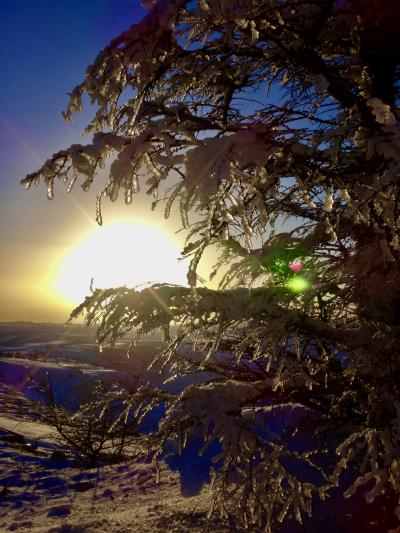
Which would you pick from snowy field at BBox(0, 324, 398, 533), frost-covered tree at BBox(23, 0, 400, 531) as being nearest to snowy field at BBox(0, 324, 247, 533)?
snowy field at BBox(0, 324, 398, 533)

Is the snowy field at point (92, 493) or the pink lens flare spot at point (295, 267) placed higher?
the pink lens flare spot at point (295, 267)

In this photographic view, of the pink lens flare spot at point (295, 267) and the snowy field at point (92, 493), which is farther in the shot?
the snowy field at point (92, 493)

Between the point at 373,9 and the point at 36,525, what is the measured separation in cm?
823

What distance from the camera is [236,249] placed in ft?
15.2

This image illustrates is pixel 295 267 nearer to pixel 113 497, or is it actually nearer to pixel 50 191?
pixel 50 191

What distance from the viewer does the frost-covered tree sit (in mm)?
2539

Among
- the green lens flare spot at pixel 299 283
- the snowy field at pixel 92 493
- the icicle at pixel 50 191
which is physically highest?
the icicle at pixel 50 191

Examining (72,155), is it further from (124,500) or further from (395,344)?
(124,500)

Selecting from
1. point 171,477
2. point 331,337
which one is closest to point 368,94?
point 331,337

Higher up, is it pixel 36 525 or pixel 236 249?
pixel 236 249

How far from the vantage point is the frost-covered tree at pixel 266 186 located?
2.54 meters

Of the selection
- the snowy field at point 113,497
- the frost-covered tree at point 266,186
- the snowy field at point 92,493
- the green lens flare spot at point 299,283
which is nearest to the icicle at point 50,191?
the frost-covered tree at point 266,186

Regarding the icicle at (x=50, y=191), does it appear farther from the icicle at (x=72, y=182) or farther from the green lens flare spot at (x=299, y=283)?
the green lens flare spot at (x=299, y=283)

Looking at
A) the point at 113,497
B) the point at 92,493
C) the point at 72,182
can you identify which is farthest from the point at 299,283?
the point at 92,493
